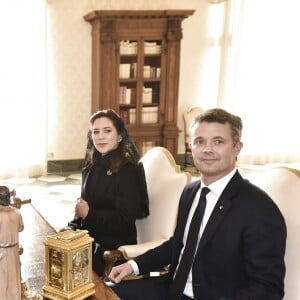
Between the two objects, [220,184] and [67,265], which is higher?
[220,184]

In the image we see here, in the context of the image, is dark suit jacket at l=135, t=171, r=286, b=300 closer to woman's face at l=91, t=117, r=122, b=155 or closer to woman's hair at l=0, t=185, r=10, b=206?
woman's hair at l=0, t=185, r=10, b=206

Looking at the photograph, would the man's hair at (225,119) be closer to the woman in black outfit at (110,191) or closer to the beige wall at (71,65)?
the woman in black outfit at (110,191)

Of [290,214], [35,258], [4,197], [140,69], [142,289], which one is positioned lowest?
[142,289]

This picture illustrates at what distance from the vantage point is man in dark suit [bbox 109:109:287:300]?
1416mm

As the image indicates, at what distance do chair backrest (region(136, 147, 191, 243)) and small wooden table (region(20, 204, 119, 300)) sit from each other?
1.71ft

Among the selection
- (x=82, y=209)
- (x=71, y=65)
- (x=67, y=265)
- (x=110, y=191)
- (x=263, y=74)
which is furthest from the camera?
(x=263, y=74)

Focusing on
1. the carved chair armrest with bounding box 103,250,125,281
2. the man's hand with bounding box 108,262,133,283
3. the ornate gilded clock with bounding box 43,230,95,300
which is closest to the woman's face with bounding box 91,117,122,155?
the carved chair armrest with bounding box 103,250,125,281

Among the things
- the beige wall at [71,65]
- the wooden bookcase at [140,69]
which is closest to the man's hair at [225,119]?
the wooden bookcase at [140,69]

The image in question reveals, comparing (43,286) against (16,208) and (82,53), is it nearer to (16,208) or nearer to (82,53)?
(16,208)

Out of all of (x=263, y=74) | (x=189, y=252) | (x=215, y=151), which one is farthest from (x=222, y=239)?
(x=263, y=74)

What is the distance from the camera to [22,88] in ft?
18.9

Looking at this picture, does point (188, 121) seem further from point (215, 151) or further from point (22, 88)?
point (215, 151)

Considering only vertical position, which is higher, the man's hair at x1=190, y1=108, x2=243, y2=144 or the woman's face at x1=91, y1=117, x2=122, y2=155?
the man's hair at x1=190, y1=108, x2=243, y2=144

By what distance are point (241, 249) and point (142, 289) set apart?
1.66 feet
